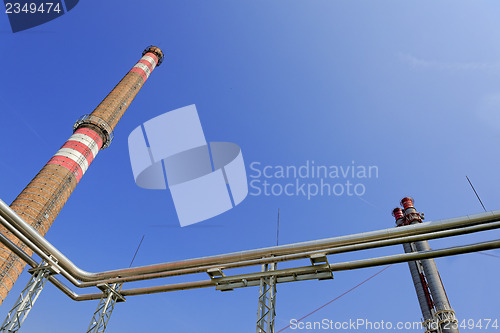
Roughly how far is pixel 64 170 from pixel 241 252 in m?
16.8

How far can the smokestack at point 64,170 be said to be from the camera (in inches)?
736

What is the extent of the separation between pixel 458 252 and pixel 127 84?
95.2 ft

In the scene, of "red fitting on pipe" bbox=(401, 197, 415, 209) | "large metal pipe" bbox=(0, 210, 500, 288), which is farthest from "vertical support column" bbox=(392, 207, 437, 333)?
"large metal pipe" bbox=(0, 210, 500, 288)

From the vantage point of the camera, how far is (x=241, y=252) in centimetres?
1129

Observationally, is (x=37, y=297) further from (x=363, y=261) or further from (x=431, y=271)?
(x=431, y=271)

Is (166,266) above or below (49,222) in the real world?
below

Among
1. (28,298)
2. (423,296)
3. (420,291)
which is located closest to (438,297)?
(423,296)

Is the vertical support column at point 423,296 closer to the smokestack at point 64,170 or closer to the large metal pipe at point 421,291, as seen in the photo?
the large metal pipe at point 421,291

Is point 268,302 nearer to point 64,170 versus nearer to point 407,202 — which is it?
point 64,170

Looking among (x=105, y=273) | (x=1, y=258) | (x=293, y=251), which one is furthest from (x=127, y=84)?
(x=293, y=251)

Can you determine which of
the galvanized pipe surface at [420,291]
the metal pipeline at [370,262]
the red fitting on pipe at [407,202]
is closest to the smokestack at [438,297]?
the galvanized pipe surface at [420,291]

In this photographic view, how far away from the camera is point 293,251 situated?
10.8m

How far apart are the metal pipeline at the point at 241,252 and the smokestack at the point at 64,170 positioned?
8.06 m

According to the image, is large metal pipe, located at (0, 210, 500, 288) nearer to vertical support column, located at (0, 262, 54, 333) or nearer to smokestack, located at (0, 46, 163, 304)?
vertical support column, located at (0, 262, 54, 333)
